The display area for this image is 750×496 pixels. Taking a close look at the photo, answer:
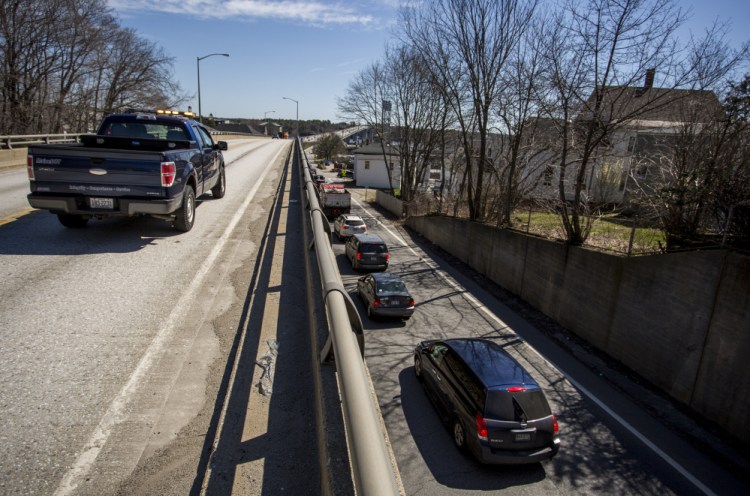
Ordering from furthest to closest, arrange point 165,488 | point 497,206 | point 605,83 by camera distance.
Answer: point 497,206
point 605,83
point 165,488

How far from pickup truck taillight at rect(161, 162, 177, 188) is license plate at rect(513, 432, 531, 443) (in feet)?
24.0

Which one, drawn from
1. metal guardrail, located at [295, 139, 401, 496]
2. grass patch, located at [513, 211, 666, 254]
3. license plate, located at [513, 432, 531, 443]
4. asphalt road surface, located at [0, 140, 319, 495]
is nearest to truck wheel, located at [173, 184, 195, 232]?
asphalt road surface, located at [0, 140, 319, 495]

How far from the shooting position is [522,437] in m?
7.50

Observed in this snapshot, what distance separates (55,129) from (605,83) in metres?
41.5

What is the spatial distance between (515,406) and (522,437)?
20.2 inches

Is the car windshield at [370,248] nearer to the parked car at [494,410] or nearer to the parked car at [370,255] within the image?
the parked car at [370,255]

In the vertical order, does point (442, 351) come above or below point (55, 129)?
below

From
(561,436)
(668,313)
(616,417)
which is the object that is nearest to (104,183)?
(561,436)

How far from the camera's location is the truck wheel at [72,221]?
297 inches

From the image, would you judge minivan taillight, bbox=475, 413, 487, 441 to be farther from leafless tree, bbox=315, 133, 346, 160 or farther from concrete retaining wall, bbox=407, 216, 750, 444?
leafless tree, bbox=315, 133, 346, 160

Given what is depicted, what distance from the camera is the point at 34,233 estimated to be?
7.13 metres

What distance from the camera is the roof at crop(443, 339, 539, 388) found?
26.7 feet

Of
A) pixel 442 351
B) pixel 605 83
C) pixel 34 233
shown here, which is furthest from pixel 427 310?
pixel 34 233

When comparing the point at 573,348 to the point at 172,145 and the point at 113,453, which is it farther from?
the point at 113,453
